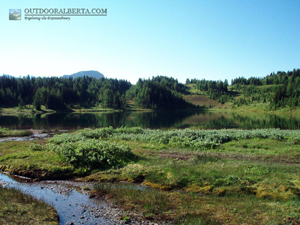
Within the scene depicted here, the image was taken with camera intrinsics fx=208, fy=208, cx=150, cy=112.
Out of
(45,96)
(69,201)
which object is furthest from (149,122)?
(45,96)

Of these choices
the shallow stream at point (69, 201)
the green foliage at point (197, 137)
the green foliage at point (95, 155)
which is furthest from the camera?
the green foliage at point (197, 137)

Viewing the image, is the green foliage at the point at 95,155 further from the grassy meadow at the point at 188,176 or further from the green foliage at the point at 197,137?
the green foliage at the point at 197,137

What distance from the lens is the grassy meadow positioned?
422 inches

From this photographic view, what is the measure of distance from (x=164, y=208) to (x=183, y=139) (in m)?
18.8

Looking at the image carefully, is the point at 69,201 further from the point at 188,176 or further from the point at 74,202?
the point at 188,176

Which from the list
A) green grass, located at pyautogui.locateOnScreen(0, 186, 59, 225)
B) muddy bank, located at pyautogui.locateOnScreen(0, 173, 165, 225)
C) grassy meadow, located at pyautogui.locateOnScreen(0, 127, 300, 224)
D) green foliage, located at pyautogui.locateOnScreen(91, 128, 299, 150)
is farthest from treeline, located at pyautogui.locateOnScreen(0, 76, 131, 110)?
green grass, located at pyautogui.locateOnScreen(0, 186, 59, 225)

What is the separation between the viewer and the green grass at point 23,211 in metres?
9.12

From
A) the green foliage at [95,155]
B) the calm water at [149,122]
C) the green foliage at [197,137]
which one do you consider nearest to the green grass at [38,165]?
the green foliage at [95,155]

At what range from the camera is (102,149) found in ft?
66.9

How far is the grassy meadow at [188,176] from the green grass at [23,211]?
3511 mm

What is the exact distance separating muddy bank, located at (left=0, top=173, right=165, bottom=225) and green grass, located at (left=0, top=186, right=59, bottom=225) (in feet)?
2.25

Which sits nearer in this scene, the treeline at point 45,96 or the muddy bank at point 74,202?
the muddy bank at point 74,202

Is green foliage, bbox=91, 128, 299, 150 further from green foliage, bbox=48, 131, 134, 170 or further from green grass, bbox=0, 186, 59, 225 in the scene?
green grass, bbox=0, 186, 59, 225

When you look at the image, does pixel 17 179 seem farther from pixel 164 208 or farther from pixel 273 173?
pixel 273 173
